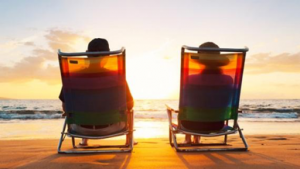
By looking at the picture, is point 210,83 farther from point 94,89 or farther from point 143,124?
point 143,124

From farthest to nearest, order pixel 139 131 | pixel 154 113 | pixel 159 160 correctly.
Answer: pixel 154 113
pixel 139 131
pixel 159 160

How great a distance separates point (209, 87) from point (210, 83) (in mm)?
53

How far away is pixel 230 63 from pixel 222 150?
1.10m

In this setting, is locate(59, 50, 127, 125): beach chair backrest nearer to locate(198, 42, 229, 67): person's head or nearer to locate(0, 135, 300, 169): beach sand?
locate(0, 135, 300, 169): beach sand

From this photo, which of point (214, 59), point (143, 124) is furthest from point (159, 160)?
point (143, 124)

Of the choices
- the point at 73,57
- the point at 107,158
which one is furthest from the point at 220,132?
the point at 73,57

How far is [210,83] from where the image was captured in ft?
11.4

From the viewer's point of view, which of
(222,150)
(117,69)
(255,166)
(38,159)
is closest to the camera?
(255,166)

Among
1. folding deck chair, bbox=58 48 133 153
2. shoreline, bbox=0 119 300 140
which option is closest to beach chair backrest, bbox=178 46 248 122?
folding deck chair, bbox=58 48 133 153

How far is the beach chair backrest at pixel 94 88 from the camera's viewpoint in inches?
130

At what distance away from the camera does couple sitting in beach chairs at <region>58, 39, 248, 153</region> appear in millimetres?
3318

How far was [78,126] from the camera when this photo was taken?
356cm

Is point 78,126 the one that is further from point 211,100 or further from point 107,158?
point 211,100

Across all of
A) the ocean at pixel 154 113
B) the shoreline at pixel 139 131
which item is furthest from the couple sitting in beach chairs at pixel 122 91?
the ocean at pixel 154 113
